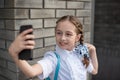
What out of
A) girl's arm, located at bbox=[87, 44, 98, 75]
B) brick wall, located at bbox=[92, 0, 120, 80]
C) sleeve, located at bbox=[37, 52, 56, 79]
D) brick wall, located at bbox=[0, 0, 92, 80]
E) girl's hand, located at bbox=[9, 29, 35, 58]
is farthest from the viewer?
brick wall, located at bbox=[92, 0, 120, 80]

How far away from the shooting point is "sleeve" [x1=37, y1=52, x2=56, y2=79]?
1854 millimetres

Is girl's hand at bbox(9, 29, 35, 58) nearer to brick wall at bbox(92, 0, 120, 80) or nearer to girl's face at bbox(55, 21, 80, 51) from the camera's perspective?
girl's face at bbox(55, 21, 80, 51)

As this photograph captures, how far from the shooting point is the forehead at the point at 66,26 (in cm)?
199

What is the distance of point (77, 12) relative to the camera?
3.60 metres

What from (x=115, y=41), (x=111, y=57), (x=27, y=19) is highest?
(x=27, y=19)

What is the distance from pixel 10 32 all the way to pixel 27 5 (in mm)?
351

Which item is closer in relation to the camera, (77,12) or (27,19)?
(27,19)

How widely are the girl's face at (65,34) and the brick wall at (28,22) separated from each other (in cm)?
87

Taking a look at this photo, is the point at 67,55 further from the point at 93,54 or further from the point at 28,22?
the point at 28,22

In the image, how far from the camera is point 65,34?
6.55ft

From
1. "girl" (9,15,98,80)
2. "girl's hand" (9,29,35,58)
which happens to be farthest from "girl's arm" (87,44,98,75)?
"girl's hand" (9,29,35,58)

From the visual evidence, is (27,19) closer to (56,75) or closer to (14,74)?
(14,74)

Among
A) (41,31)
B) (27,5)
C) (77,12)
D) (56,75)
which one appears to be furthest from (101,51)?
(56,75)

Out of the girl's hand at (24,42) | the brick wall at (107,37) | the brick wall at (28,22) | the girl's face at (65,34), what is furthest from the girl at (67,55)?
the brick wall at (107,37)
